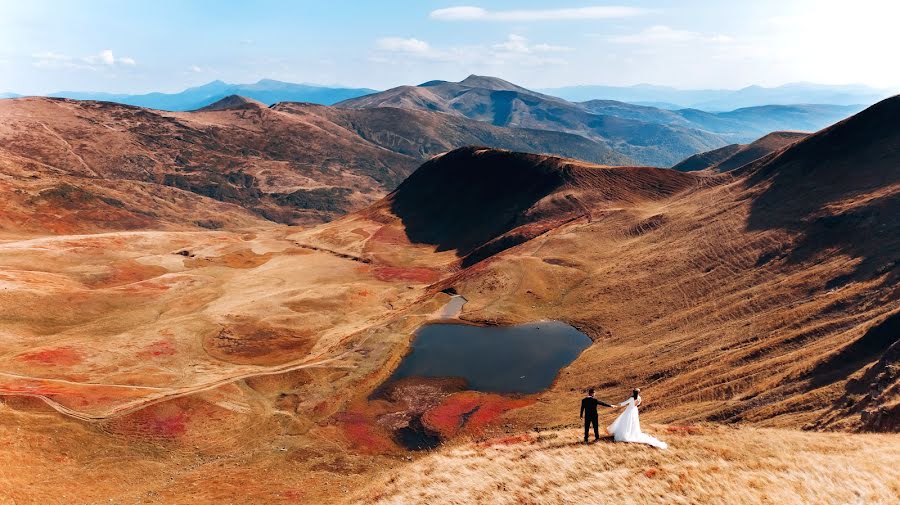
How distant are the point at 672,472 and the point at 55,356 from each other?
72755 millimetres

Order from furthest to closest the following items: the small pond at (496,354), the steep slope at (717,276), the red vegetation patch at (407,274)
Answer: the red vegetation patch at (407,274) < the small pond at (496,354) < the steep slope at (717,276)

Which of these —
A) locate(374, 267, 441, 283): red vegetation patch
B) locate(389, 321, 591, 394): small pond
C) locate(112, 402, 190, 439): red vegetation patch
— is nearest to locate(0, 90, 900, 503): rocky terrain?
locate(112, 402, 190, 439): red vegetation patch

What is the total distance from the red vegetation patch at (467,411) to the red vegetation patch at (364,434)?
200 inches

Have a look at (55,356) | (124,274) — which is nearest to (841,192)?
(55,356)

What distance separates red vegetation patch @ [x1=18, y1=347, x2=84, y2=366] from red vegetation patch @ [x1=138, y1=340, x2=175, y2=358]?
714cm

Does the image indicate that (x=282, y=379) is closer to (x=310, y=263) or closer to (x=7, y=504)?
(x=7, y=504)

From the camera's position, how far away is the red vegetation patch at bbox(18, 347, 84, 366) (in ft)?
194

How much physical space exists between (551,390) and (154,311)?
70.8m

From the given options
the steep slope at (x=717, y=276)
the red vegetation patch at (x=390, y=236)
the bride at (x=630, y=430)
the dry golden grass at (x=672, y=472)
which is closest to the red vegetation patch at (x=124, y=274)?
the steep slope at (x=717, y=276)

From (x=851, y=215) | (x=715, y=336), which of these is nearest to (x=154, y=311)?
(x=715, y=336)

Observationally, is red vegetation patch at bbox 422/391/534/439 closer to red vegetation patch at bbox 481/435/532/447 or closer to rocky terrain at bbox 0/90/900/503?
rocky terrain at bbox 0/90/900/503

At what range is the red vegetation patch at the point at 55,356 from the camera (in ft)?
194

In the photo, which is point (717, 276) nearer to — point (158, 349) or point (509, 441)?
point (509, 441)

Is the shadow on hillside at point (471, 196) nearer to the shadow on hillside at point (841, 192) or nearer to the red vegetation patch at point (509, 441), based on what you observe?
the shadow on hillside at point (841, 192)
